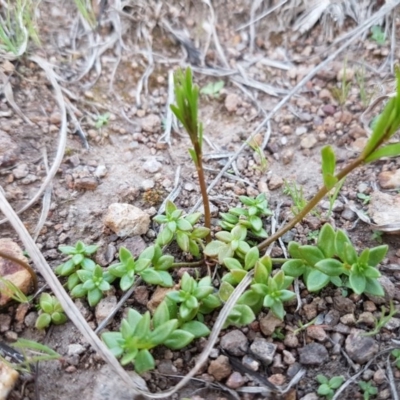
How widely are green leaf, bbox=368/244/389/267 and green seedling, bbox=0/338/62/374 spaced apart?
1.16 meters

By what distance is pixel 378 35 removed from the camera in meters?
2.66

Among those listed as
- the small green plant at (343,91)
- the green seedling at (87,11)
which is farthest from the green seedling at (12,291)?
the small green plant at (343,91)

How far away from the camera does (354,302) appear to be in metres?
1.76

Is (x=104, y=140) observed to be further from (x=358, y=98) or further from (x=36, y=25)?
(x=358, y=98)

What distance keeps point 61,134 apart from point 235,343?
1.29 m

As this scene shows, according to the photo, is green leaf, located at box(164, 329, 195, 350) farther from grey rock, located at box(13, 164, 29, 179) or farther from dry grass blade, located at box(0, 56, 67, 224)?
grey rock, located at box(13, 164, 29, 179)

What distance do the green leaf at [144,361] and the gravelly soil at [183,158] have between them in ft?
0.30

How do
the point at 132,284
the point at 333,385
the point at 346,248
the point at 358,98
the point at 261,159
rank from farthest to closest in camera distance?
the point at 358,98, the point at 261,159, the point at 132,284, the point at 346,248, the point at 333,385

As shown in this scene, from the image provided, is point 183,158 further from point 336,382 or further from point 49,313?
point 336,382

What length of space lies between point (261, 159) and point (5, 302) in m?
1.26

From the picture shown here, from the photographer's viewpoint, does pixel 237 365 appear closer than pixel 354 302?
Yes

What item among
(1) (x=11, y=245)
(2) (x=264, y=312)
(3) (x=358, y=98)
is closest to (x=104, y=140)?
(1) (x=11, y=245)

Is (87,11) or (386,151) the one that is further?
(87,11)

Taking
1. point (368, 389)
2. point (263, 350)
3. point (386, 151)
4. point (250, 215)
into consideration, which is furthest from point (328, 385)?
point (386, 151)
